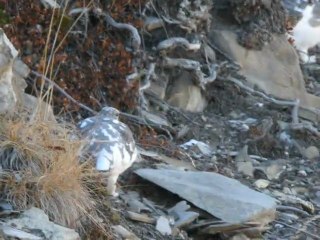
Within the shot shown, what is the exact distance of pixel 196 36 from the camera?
875 cm

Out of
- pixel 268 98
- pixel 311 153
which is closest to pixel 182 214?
pixel 311 153

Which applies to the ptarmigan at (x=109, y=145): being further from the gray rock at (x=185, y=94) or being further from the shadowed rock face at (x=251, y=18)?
the shadowed rock face at (x=251, y=18)

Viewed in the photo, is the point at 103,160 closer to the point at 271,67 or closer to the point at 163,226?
the point at 163,226

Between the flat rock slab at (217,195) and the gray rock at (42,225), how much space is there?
1.37m

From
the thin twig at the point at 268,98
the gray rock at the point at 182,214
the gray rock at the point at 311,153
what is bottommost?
the gray rock at the point at 311,153

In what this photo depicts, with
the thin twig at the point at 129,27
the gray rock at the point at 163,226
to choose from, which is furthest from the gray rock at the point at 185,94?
the gray rock at the point at 163,226

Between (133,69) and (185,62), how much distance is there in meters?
0.96

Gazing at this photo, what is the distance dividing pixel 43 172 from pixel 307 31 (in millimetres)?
8504

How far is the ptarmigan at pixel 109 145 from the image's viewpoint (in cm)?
476

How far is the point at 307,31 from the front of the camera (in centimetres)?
1228

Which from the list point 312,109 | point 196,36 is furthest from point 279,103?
point 196,36

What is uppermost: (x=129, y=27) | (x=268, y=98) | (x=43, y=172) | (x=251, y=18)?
(x=43, y=172)

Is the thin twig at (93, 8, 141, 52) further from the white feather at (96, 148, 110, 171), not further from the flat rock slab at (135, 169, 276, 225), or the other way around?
the white feather at (96, 148, 110, 171)

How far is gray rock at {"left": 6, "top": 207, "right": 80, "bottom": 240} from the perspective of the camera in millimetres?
4070
